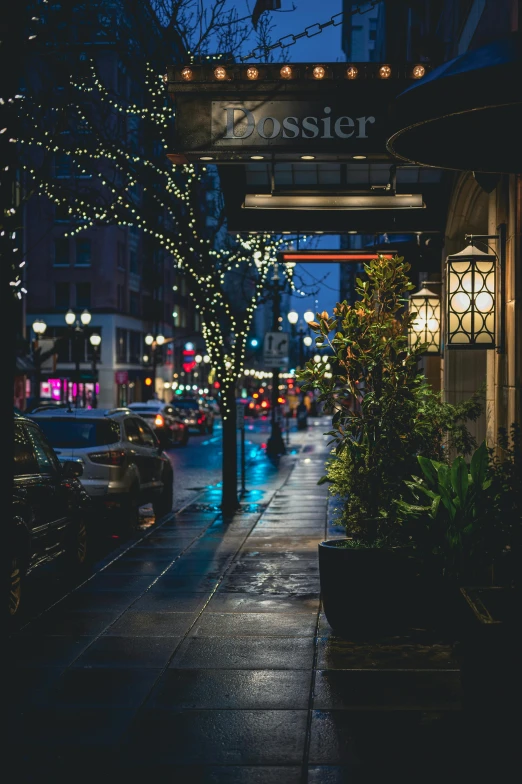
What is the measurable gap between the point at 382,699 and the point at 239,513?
11.6m

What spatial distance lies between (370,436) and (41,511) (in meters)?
3.94

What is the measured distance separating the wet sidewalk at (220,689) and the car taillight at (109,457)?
14.2 feet

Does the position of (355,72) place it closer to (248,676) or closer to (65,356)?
(248,676)

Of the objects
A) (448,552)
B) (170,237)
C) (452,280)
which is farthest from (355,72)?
(170,237)

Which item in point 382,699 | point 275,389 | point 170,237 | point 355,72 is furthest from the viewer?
point 275,389

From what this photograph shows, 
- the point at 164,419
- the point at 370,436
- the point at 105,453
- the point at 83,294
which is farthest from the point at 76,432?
the point at 83,294

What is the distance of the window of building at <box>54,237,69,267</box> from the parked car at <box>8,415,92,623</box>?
5806 centimetres

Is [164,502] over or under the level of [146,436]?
under

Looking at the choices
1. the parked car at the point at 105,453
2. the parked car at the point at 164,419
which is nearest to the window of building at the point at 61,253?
the parked car at the point at 164,419

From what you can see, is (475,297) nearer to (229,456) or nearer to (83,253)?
(229,456)

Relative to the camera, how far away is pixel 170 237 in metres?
18.1

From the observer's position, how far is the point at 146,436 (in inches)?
767

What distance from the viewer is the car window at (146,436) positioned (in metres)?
18.4

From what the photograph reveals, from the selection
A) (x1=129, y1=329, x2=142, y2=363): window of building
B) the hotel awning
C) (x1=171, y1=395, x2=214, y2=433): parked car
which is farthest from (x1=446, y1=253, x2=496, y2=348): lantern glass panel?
(x1=129, y1=329, x2=142, y2=363): window of building
